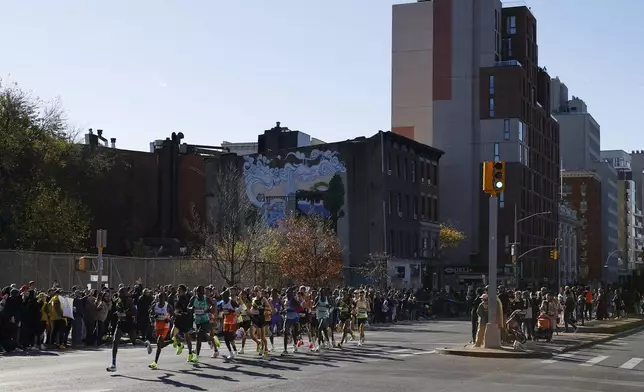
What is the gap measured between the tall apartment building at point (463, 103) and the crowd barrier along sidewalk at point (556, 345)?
54165mm

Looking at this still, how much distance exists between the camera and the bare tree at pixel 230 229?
49.6m

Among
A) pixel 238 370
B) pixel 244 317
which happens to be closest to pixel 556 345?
pixel 244 317

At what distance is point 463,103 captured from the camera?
4067 inches

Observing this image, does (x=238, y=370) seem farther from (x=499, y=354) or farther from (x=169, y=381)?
(x=499, y=354)

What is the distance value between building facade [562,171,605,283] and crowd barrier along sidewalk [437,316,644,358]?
111 meters

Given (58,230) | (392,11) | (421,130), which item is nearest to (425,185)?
(421,130)

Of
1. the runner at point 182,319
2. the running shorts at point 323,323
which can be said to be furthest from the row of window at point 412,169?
the runner at point 182,319

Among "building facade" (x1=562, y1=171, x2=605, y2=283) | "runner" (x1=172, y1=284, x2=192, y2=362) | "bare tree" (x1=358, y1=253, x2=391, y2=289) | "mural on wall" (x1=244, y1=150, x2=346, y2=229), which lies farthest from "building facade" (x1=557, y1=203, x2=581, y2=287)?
"runner" (x1=172, y1=284, x2=192, y2=362)

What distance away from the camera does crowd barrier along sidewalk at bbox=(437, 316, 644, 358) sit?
1043 inches

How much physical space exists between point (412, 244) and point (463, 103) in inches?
1166

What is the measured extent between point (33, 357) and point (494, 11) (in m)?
87.6

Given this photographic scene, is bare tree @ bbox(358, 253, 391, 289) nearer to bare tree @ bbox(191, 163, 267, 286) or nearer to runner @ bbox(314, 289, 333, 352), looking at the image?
bare tree @ bbox(191, 163, 267, 286)

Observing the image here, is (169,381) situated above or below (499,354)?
above

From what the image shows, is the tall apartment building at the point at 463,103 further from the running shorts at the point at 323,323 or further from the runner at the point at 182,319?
the runner at the point at 182,319
